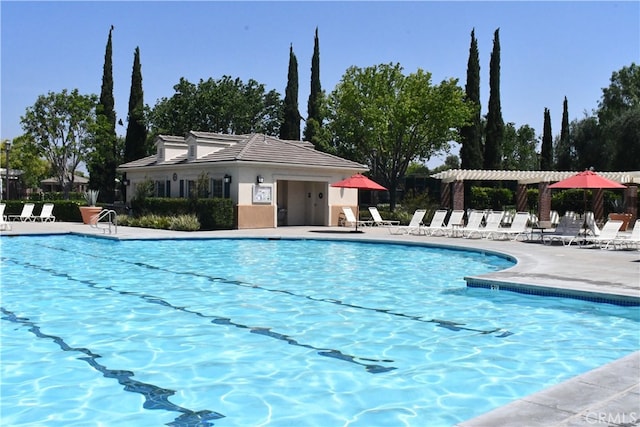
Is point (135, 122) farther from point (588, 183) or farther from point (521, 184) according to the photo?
point (588, 183)

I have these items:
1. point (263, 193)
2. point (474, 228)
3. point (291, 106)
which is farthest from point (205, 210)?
point (291, 106)

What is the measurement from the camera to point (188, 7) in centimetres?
2111

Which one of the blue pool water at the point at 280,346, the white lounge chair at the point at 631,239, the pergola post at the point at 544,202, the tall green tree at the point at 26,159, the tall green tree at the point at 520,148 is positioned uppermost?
the tall green tree at the point at 520,148

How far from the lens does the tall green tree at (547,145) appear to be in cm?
4944

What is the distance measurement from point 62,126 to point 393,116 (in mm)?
23601

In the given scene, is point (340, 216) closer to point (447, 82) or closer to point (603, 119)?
point (447, 82)

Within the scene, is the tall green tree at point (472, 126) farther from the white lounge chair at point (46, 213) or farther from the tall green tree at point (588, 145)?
the white lounge chair at point (46, 213)

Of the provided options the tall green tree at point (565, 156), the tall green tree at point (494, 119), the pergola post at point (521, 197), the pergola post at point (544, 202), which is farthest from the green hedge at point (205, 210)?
the tall green tree at point (565, 156)

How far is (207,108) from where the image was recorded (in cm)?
4566

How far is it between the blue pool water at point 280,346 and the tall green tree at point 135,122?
32.2 metres

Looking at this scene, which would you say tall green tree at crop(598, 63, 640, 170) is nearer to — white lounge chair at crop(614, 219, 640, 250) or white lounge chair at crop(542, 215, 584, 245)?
white lounge chair at crop(542, 215, 584, 245)

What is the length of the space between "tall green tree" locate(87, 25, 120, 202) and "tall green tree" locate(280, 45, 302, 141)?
12769mm

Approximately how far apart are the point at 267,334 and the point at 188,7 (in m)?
15.8

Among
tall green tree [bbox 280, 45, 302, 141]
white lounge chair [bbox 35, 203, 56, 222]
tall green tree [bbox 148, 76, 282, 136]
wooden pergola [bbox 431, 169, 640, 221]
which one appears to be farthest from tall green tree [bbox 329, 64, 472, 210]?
white lounge chair [bbox 35, 203, 56, 222]
